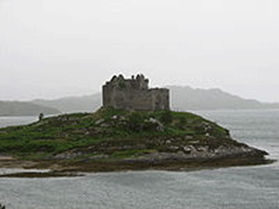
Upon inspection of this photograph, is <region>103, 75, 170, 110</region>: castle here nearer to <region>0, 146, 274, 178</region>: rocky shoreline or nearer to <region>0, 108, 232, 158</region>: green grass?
<region>0, 108, 232, 158</region>: green grass

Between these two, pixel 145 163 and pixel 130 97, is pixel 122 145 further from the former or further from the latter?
pixel 130 97

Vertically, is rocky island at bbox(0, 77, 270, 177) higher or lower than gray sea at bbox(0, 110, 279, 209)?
higher

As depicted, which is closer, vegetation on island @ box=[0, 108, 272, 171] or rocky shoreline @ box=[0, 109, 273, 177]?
rocky shoreline @ box=[0, 109, 273, 177]

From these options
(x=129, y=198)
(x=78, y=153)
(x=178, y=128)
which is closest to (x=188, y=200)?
(x=129, y=198)

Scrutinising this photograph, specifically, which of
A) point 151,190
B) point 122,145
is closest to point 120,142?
point 122,145

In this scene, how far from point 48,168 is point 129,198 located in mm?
23320

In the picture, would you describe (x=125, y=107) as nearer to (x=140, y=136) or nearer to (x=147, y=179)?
(x=140, y=136)

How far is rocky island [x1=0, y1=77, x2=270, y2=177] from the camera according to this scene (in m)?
72.8

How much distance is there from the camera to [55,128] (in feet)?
328

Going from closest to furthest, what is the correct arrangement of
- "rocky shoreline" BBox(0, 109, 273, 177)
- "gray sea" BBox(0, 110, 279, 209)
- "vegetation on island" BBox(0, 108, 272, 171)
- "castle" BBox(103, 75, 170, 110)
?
"gray sea" BBox(0, 110, 279, 209) < "rocky shoreline" BBox(0, 109, 273, 177) < "vegetation on island" BBox(0, 108, 272, 171) < "castle" BBox(103, 75, 170, 110)

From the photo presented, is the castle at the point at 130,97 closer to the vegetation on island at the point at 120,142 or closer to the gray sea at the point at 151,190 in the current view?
the vegetation on island at the point at 120,142

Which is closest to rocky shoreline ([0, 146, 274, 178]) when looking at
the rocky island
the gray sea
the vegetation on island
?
the rocky island

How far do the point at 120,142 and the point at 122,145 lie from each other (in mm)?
1725

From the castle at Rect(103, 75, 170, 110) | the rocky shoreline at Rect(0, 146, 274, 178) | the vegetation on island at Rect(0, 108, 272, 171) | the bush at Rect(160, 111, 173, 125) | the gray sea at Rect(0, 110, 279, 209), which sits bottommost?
the gray sea at Rect(0, 110, 279, 209)
